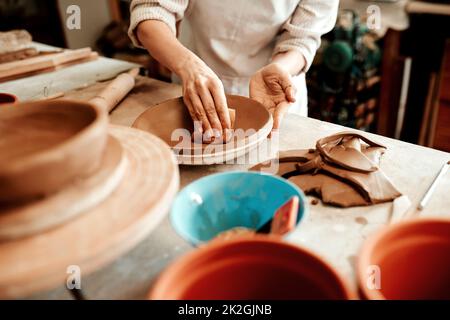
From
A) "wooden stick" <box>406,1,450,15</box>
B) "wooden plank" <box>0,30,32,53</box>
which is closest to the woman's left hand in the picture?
"wooden plank" <box>0,30,32,53</box>

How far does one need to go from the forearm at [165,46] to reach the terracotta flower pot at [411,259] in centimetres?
93

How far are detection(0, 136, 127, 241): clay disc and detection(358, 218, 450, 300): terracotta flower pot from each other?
48cm

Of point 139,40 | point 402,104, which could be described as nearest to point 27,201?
point 139,40

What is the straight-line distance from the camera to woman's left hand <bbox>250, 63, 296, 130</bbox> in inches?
56.7

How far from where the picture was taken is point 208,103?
131cm

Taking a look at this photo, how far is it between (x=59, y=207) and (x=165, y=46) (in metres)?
0.99

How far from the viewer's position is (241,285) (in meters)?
0.75

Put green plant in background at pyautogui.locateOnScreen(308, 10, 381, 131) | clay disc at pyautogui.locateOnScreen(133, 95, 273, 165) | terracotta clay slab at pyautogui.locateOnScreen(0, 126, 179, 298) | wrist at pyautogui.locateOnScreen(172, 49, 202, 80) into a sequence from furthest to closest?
green plant in background at pyautogui.locateOnScreen(308, 10, 381, 131) → wrist at pyautogui.locateOnScreen(172, 49, 202, 80) → clay disc at pyautogui.locateOnScreen(133, 95, 273, 165) → terracotta clay slab at pyautogui.locateOnScreen(0, 126, 179, 298)

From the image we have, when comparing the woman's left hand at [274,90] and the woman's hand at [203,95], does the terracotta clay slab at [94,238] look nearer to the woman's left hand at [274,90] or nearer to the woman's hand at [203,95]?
the woman's hand at [203,95]

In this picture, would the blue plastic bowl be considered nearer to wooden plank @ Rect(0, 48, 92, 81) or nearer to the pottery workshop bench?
the pottery workshop bench

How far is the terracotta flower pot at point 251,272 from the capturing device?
2.22 ft

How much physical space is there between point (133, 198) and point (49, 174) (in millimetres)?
160

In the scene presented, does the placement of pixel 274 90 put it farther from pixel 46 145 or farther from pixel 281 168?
pixel 46 145

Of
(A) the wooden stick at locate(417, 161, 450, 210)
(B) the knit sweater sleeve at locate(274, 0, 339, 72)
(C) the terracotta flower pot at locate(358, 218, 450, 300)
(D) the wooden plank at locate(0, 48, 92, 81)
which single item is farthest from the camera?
(D) the wooden plank at locate(0, 48, 92, 81)
